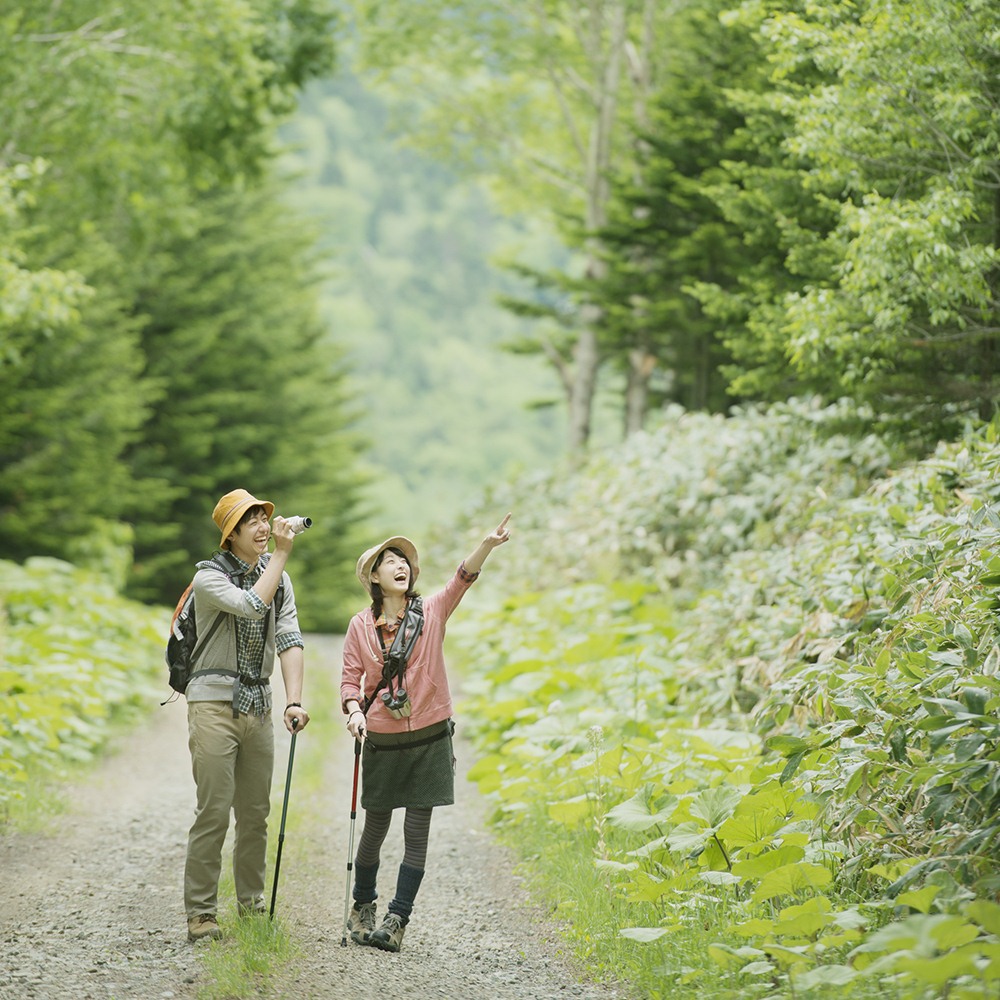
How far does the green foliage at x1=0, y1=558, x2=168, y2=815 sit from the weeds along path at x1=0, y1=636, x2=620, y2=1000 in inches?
18.3

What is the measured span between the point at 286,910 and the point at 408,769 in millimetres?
1115

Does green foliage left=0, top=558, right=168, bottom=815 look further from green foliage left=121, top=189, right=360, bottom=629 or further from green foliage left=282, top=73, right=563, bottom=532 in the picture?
green foliage left=282, top=73, right=563, bottom=532

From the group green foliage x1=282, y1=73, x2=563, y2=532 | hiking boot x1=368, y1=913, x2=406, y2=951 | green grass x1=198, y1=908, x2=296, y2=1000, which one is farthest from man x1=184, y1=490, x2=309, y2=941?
green foliage x1=282, y1=73, x2=563, y2=532

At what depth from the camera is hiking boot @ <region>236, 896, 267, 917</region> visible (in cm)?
506

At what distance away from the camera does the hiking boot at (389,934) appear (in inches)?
193

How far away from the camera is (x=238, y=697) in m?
4.96

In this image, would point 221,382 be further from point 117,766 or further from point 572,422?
point 117,766

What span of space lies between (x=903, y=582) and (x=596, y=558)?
625cm

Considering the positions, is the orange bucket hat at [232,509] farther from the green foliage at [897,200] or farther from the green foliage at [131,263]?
the green foliage at [131,263]

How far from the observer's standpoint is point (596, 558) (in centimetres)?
1210

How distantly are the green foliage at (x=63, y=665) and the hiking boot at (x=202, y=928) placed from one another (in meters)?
2.61

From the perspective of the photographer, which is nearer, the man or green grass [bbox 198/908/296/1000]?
green grass [bbox 198/908/296/1000]

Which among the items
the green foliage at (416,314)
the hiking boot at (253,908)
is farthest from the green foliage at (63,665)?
the green foliage at (416,314)

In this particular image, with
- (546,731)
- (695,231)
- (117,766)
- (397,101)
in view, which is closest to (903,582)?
(546,731)
